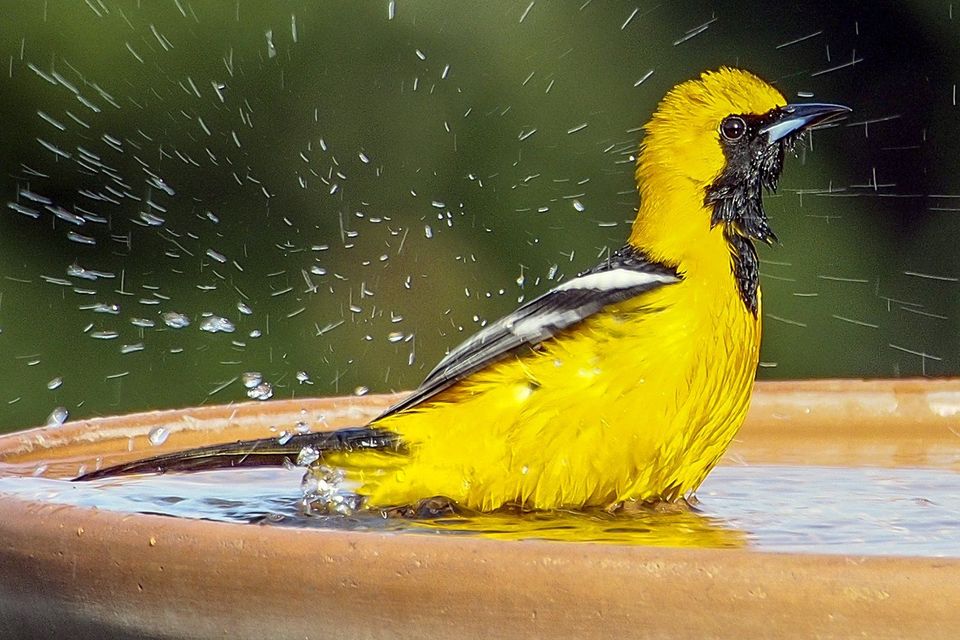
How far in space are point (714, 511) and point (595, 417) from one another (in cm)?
36

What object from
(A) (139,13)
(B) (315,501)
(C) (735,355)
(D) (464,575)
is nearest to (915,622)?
(D) (464,575)

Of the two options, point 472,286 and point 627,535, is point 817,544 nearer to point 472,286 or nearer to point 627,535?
point 627,535

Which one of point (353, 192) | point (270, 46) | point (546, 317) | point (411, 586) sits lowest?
point (411, 586)

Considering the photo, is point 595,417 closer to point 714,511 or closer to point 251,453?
point 714,511

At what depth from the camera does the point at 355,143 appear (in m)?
7.05

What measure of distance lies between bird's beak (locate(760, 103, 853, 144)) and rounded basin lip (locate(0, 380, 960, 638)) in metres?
1.66

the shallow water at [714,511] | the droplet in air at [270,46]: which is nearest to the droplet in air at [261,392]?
the shallow water at [714,511]

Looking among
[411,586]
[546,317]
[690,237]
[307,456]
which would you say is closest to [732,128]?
[690,237]

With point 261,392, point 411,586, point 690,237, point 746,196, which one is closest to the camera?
point 411,586

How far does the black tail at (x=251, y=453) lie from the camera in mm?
2941

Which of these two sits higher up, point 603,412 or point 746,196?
point 746,196

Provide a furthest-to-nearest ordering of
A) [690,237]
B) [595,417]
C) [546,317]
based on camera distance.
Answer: [690,237] < [546,317] < [595,417]

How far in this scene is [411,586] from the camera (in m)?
1.97

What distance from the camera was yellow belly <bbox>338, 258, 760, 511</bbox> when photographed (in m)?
2.92
